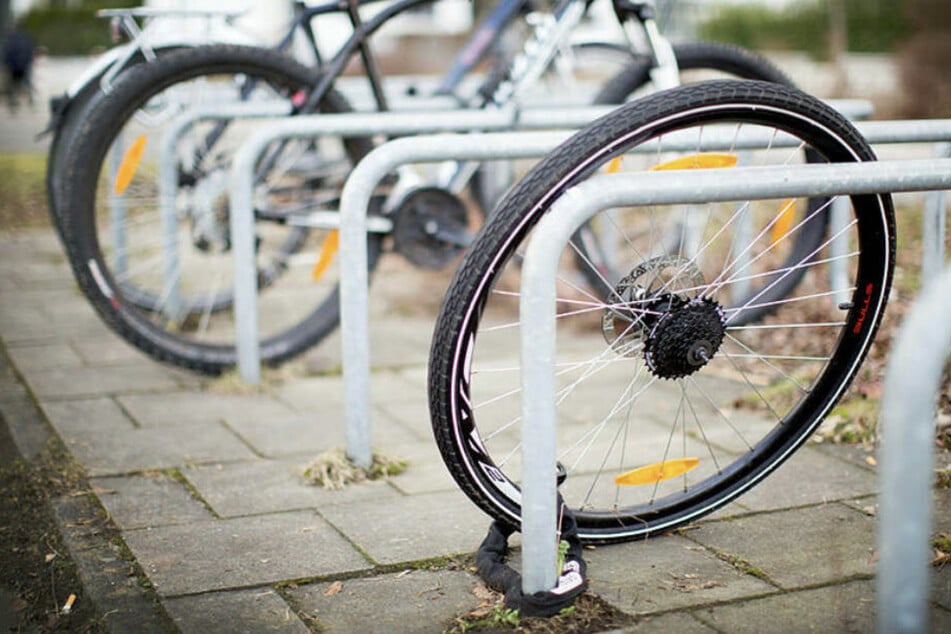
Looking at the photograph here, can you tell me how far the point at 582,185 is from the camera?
88.0 inches

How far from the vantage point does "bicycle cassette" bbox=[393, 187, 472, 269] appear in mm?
4805

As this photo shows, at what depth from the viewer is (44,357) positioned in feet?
16.2

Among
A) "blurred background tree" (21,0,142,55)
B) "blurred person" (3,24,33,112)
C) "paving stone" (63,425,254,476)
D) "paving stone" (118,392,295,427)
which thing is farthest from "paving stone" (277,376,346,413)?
"blurred background tree" (21,0,142,55)

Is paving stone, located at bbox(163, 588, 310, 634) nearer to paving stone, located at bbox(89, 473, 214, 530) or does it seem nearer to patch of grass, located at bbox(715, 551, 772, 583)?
paving stone, located at bbox(89, 473, 214, 530)

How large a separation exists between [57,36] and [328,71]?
1396 inches

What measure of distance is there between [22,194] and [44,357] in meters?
5.13

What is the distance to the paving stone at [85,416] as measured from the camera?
3.94 meters

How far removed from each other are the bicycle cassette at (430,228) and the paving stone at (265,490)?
1.41 m

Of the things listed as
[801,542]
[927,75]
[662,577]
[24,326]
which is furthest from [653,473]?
[927,75]

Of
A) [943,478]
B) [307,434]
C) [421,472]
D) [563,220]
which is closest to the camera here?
[563,220]

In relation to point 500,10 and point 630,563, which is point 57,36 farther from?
point 630,563

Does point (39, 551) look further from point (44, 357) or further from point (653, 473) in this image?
point (44, 357)

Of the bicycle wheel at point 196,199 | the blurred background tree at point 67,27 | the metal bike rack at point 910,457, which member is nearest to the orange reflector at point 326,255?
the bicycle wheel at point 196,199

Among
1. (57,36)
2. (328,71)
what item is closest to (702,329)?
(328,71)
